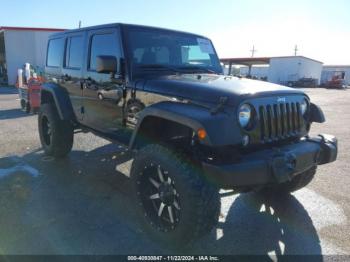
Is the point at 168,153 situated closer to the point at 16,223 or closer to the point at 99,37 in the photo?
the point at 16,223

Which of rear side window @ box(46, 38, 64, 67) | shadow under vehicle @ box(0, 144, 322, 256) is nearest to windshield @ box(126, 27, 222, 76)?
shadow under vehicle @ box(0, 144, 322, 256)

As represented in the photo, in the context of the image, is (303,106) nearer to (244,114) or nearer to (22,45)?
(244,114)

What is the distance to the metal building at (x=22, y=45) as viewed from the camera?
77.4 feet

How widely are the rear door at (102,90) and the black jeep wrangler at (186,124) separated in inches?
0.5

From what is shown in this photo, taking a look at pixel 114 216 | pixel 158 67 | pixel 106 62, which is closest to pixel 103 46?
pixel 106 62

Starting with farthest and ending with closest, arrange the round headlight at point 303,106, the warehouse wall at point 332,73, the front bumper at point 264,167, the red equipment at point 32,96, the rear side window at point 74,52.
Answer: the warehouse wall at point 332,73 < the red equipment at point 32,96 < the rear side window at point 74,52 < the round headlight at point 303,106 < the front bumper at point 264,167

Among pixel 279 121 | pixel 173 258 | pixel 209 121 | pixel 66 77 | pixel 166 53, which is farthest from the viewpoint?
pixel 66 77

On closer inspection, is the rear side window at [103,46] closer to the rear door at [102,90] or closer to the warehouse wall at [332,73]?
the rear door at [102,90]

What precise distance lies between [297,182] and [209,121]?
1838 millimetres

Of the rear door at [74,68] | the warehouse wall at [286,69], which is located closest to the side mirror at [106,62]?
the rear door at [74,68]

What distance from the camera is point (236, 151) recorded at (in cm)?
265

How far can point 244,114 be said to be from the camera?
8.71 feet

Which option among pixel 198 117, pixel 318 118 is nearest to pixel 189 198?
pixel 198 117

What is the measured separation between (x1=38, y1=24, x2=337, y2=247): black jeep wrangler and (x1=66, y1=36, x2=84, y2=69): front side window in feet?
0.27
